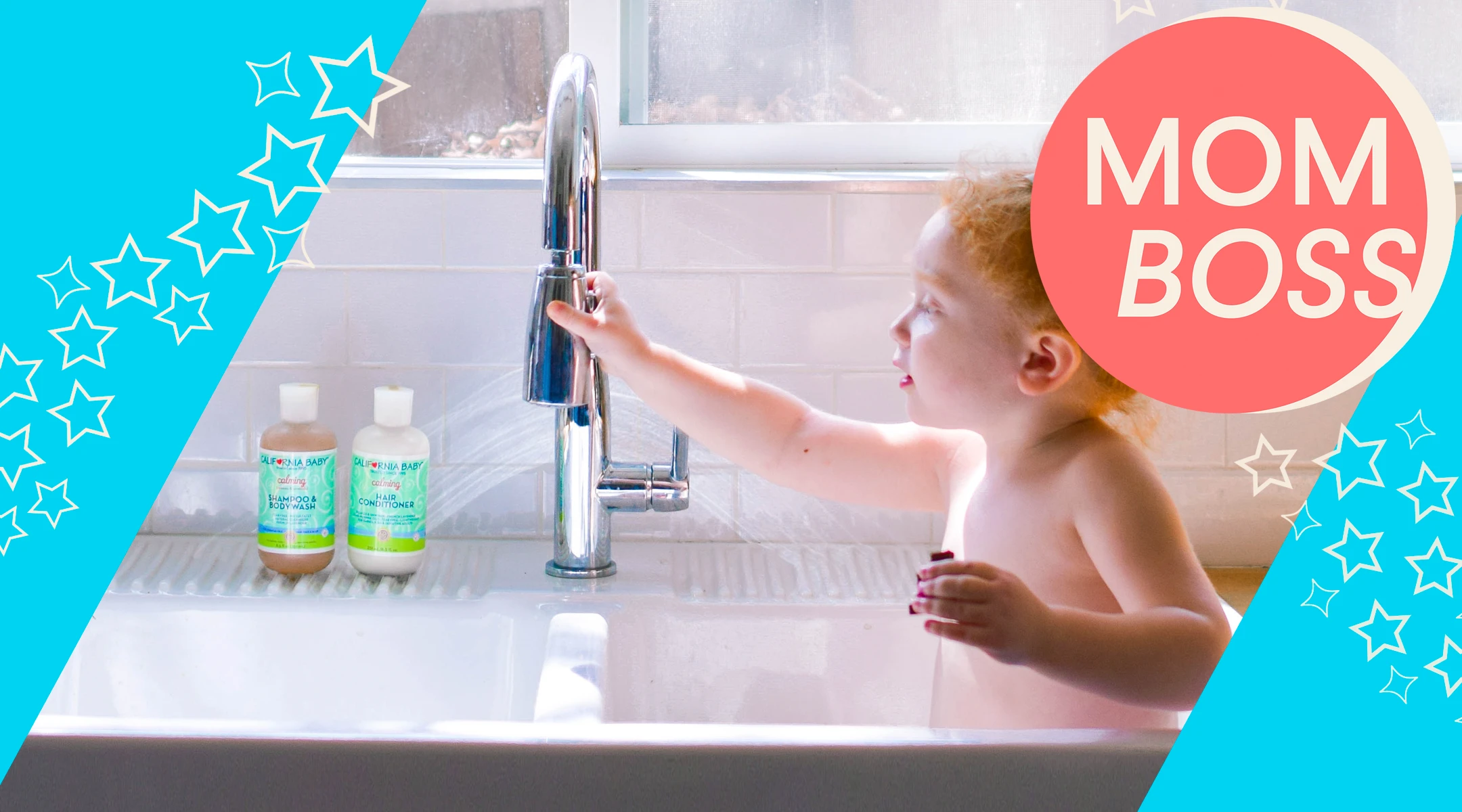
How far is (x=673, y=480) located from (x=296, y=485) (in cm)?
27

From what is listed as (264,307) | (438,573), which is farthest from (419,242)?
(438,573)

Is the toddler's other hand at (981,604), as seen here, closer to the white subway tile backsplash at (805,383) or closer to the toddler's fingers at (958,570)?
the toddler's fingers at (958,570)

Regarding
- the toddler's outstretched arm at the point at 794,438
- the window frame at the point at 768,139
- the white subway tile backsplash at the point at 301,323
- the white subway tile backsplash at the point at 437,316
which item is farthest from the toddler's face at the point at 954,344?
the white subway tile backsplash at the point at 301,323

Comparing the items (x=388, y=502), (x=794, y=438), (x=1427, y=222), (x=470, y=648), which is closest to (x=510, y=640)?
(x=470, y=648)

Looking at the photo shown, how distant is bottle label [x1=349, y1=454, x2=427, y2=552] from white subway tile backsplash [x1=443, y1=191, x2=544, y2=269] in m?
0.17

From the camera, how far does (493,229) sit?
0.98m

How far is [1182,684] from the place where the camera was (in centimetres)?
62

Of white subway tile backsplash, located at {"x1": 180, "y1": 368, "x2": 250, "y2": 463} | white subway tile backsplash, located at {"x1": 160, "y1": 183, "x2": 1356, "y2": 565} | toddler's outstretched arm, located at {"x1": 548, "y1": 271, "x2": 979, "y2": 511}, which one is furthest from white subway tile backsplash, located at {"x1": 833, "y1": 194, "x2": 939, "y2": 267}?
white subway tile backsplash, located at {"x1": 180, "y1": 368, "x2": 250, "y2": 463}

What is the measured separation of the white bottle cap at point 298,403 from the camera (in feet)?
3.01

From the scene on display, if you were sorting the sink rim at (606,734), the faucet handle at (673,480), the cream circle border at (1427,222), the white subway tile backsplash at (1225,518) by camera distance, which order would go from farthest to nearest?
1. the white subway tile backsplash at (1225,518)
2. the faucet handle at (673,480)
3. the cream circle border at (1427,222)
4. the sink rim at (606,734)

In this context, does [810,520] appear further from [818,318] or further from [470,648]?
[470,648]

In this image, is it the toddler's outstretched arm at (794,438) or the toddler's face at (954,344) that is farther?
the toddler's outstretched arm at (794,438)

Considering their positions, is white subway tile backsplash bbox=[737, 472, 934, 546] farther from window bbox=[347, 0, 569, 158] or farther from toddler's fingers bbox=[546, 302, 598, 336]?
window bbox=[347, 0, 569, 158]

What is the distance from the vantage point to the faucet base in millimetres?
928
